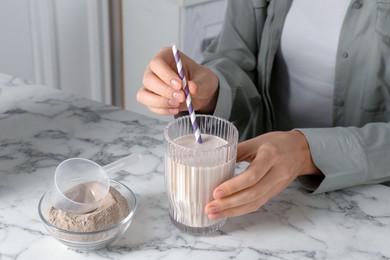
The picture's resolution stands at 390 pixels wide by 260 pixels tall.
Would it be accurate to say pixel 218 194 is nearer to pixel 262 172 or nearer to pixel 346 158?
pixel 262 172

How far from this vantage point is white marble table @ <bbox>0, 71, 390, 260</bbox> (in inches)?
29.8

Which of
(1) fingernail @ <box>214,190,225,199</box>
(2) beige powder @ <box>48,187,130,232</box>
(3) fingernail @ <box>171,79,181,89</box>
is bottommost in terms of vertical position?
(2) beige powder @ <box>48,187,130,232</box>

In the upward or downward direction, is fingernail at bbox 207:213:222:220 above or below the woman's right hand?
below

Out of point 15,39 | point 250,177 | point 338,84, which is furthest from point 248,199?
point 15,39

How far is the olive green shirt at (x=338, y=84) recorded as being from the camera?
0.90m

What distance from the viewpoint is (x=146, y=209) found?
0.84 meters

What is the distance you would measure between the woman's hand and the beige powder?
0.40ft

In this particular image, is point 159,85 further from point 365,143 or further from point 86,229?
point 365,143

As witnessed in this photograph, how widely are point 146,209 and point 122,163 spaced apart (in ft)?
0.31

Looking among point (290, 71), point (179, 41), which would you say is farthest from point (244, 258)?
point (179, 41)

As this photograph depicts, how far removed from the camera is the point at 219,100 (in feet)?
3.37

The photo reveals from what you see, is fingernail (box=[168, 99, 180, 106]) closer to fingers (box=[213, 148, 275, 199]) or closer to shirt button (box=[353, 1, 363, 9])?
fingers (box=[213, 148, 275, 199])

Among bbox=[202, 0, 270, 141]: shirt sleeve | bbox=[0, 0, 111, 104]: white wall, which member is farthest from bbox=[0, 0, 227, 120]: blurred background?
bbox=[202, 0, 270, 141]: shirt sleeve

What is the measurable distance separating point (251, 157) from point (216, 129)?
66mm
